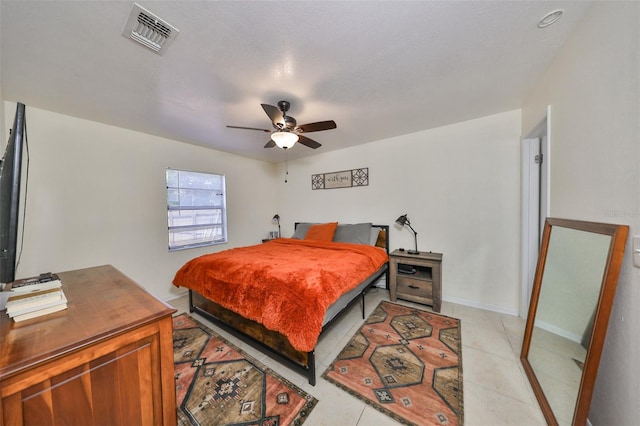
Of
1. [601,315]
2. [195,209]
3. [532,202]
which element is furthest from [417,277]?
[195,209]

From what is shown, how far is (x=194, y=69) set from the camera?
1.62 metres

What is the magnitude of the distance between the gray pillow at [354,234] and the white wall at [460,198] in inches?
10.6

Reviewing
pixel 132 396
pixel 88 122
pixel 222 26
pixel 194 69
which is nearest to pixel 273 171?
pixel 88 122

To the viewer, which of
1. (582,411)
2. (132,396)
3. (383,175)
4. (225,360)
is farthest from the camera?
(383,175)

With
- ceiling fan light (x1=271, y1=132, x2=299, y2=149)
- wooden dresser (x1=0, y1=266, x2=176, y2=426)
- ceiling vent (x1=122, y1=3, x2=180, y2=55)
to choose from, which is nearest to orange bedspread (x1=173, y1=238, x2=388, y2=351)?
wooden dresser (x1=0, y1=266, x2=176, y2=426)

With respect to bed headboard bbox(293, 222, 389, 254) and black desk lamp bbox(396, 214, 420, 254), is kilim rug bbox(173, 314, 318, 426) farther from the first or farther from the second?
black desk lamp bbox(396, 214, 420, 254)

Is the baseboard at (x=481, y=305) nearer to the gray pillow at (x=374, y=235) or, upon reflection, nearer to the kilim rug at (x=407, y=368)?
the kilim rug at (x=407, y=368)

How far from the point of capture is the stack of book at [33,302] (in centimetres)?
84

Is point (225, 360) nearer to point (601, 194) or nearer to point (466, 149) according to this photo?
point (601, 194)

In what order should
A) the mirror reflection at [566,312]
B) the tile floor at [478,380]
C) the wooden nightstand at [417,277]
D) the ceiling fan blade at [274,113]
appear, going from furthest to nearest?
the wooden nightstand at [417,277]
the ceiling fan blade at [274,113]
the tile floor at [478,380]
the mirror reflection at [566,312]

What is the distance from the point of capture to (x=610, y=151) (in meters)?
1.04

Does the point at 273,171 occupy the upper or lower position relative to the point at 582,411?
upper

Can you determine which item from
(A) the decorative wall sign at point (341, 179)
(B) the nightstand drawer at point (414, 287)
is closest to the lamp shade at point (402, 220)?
(B) the nightstand drawer at point (414, 287)

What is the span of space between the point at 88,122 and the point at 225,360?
9.91 feet
